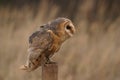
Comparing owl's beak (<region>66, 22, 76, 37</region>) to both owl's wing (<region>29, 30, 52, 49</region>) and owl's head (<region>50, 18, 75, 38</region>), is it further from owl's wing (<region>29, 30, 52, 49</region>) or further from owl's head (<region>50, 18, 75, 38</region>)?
owl's wing (<region>29, 30, 52, 49</region>)

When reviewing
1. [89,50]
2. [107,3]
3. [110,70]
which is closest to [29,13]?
[107,3]

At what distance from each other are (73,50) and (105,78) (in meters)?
0.73

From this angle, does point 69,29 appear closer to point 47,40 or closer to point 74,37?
point 47,40

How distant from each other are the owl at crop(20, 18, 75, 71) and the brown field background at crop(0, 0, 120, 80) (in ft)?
8.50

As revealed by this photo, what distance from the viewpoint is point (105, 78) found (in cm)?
597

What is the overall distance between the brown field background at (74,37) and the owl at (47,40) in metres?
2.59

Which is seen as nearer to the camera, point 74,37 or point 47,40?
point 47,40

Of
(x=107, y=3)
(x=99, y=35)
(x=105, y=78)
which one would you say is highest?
(x=107, y=3)

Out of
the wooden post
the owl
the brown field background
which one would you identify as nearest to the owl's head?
the owl

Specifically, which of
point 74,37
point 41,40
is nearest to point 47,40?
point 41,40

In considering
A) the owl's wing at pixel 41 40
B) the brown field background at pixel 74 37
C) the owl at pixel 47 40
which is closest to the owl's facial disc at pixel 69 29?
the owl at pixel 47 40

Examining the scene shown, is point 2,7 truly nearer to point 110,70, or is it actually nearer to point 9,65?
point 9,65

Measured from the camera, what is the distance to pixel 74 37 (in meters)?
6.82

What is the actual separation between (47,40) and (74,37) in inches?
139
